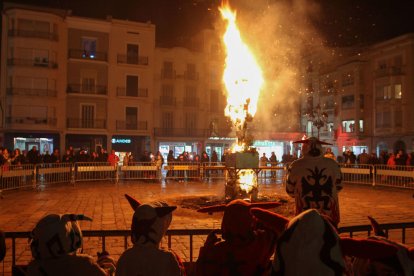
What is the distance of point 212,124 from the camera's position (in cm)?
4416

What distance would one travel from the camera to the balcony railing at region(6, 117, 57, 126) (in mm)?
35062

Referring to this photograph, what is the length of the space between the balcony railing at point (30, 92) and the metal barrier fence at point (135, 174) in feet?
62.7

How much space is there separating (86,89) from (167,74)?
29.5ft

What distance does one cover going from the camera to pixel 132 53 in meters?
40.1

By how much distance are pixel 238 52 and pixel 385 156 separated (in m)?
12.1

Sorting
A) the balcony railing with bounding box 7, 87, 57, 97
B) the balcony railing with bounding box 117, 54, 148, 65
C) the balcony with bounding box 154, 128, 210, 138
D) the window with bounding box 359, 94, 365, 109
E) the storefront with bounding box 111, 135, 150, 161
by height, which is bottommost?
the storefront with bounding box 111, 135, 150, 161

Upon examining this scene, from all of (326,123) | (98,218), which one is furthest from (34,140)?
(326,123)

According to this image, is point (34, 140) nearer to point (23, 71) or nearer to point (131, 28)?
point (23, 71)

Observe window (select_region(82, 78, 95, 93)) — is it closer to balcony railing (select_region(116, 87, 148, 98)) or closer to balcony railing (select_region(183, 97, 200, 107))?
balcony railing (select_region(116, 87, 148, 98))

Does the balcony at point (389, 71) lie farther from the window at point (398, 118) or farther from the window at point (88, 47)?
the window at point (88, 47)

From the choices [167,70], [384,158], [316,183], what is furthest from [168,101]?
[316,183]

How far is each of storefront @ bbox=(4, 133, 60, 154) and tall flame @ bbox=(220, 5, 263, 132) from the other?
92.8 ft

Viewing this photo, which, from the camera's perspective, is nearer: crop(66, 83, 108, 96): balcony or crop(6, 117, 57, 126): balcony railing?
crop(6, 117, 57, 126): balcony railing

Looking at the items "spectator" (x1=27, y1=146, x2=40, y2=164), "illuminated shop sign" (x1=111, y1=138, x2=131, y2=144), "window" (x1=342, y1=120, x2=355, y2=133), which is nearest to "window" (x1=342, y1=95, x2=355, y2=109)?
"window" (x1=342, y1=120, x2=355, y2=133)
